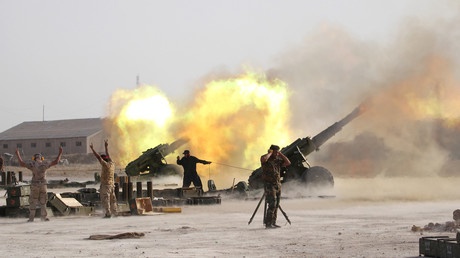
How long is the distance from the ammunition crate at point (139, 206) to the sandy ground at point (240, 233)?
787 millimetres

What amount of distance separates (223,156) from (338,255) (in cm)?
3412

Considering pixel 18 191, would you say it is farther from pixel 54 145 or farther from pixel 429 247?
pixel 54 145

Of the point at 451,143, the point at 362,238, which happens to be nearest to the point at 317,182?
the point at 362,238

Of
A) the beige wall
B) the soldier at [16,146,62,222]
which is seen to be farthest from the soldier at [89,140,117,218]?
the beige wall

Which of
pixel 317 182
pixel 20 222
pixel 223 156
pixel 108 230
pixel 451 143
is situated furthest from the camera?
pixel 451 143

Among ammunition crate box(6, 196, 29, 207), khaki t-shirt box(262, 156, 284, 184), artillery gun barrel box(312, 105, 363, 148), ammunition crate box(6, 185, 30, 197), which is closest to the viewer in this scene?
khaki t-shirt box(262, 156, 284, 184)

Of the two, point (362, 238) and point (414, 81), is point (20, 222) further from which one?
point (414, 81)

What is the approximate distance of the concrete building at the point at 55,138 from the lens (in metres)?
105

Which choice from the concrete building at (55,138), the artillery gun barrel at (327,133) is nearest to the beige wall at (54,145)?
the concrete building at (55,138)

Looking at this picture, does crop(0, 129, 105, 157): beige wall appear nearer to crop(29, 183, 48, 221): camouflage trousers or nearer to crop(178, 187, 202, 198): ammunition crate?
crop(178, 187, 202, 198): ammunition crate

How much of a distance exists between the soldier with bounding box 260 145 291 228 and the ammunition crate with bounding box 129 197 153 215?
659 centimetres

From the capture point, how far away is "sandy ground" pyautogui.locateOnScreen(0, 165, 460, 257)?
15641 mm

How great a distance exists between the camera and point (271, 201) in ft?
66.3

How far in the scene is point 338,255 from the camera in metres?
14.9
